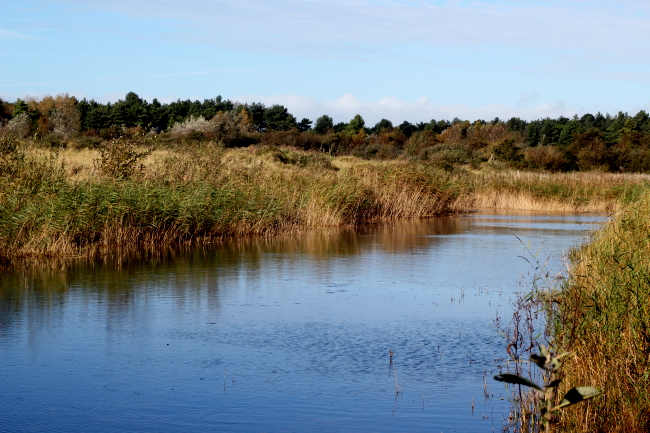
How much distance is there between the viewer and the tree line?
49.0m

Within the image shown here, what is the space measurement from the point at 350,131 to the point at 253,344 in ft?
242

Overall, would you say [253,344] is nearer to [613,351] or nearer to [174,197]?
[613,351]

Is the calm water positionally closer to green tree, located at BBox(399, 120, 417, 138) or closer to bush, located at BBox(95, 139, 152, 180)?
bush, located at BBox(95, 139, 152, 180)

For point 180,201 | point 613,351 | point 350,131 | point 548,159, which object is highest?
point 350,131

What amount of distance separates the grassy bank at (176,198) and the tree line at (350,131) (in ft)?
38.4

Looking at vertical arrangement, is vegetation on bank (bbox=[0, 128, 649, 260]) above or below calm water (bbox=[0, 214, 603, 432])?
above

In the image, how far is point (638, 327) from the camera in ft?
20.4

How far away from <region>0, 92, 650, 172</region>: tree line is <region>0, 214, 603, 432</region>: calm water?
75.8ft

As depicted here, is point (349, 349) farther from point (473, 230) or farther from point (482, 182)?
point (482, 182)

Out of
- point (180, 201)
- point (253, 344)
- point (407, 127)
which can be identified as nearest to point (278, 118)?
point (407, 127)

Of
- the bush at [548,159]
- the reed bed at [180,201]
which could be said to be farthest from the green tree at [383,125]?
the reed bed at [180,201]

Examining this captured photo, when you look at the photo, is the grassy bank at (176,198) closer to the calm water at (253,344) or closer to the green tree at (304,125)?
the calm water at (253,344)

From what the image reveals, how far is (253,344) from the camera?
7.85m

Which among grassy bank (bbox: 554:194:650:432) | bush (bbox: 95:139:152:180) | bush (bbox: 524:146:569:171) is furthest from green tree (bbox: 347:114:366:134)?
grassy bank (bbox: 554:194:650:432)
